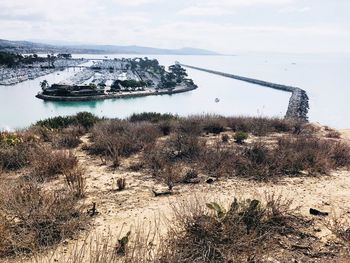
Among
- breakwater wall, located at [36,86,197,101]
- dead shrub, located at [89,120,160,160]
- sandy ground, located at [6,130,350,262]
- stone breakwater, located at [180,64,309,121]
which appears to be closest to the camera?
sandy ground, located at [6,130,350,262]

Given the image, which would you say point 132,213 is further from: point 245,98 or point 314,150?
point 245,98

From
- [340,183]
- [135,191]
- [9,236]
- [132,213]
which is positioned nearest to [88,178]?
[135,191]

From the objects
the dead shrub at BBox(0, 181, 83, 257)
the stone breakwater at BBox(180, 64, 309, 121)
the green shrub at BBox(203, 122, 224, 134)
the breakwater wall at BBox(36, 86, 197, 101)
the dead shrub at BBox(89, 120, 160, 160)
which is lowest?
the breakwater wall at BBox(36, 86, 197, 101)

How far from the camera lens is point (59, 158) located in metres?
8.51

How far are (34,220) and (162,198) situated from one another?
2.69 meters

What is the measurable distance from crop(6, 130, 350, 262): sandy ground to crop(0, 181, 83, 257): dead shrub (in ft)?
0.91

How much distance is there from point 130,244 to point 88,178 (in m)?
3.81

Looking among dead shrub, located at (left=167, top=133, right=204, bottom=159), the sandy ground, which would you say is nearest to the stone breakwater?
dead shrub, located at (left=167, top=133, right=204, bottom=159)

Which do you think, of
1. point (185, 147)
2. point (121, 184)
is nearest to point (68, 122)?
point (185, 147)

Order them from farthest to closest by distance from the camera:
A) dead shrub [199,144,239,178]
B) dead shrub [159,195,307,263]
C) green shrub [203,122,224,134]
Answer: green shrub [203,122,224,134]
dead shrub [199,144,239,178]
dead shrub [159,195,307,263]

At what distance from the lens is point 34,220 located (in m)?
5.22

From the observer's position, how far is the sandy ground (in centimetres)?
587

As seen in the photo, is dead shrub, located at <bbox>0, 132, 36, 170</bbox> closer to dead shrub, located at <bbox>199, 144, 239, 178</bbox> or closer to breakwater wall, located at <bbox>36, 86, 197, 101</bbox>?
dead shrub, located at <bbox>199, 144, 239, 178</bbox>

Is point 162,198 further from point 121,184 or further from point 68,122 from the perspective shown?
point 68,122
